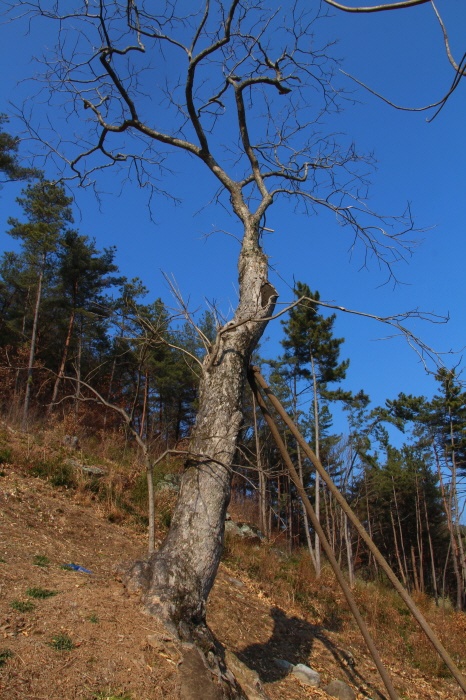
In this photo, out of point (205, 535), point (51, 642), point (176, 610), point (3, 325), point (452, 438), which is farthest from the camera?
point (452, 438)

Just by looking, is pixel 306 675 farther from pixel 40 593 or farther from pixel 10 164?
pixel 10 164

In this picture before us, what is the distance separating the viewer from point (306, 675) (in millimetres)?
5746

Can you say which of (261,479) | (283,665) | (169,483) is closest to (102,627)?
(283,665)

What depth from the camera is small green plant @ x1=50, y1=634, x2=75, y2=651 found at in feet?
9.28

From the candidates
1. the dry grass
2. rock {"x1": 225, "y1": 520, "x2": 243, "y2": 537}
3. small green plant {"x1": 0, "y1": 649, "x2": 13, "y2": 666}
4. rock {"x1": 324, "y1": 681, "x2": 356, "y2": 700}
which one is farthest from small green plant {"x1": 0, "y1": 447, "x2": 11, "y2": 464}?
small green plant {"x1": 0, "y1": 649, "x2": 13, "y2": 666}

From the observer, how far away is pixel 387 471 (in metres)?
28.5

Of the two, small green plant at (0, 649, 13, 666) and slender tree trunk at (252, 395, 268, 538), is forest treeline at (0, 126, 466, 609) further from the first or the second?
small green plant at (0, 649, 13, 666)

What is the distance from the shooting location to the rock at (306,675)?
5.63m

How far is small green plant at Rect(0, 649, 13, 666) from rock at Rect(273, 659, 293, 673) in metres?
4.06

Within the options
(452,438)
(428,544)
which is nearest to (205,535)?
(452,438)

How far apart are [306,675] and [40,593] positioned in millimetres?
3596

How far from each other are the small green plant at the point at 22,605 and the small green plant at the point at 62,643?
502mm

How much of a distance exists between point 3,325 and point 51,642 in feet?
76.0

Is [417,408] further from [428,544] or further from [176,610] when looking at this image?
[176,610]
